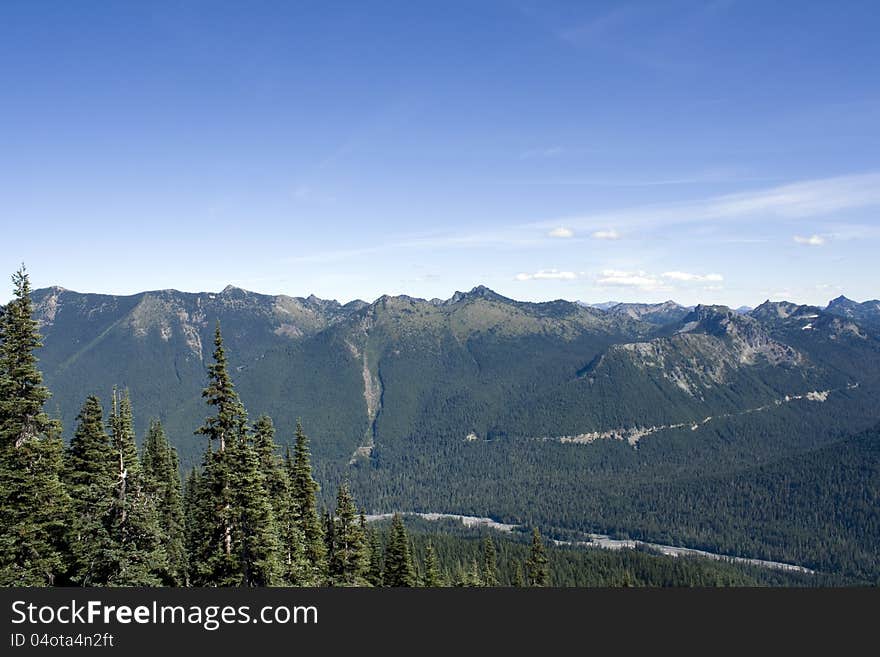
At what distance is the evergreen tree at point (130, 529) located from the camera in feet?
119

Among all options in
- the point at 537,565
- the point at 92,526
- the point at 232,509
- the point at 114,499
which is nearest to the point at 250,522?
the point at 232,509

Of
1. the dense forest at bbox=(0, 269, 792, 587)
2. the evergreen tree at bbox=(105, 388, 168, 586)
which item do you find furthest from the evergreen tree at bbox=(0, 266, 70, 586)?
the evergreen tree at bbox=(105, 388, 168, 586)

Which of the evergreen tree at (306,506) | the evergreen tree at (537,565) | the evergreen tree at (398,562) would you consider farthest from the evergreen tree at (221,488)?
the evergreen tree at (537,565)

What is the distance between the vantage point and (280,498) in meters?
54.2

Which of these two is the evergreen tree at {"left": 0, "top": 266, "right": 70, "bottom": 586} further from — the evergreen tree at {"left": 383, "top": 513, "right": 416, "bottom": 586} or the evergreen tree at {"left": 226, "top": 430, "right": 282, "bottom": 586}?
the evergreen tree at {"left": 383, "top": 513, "right": 416, "bottom": 586}

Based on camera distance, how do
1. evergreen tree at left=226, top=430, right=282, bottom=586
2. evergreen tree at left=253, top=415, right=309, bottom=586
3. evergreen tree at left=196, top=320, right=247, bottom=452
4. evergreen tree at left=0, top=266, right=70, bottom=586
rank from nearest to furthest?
evergreen tree at left=0, top=266, right=70, bottom=586 < evergreen tree at left=226, top=430, right=282, bottom=586 < evergreen tree at left=196, top=320, right=247, bottom=452 < evergreen tree at left=253, top=415, right=309, bottom=586

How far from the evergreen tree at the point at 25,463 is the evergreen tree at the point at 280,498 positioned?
16390 millimetres

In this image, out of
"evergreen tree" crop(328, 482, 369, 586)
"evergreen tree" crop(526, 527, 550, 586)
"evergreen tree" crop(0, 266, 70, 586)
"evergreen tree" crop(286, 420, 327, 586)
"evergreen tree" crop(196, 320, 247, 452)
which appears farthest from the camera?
"evergreen tree" crop(526, 527, 550, 586)

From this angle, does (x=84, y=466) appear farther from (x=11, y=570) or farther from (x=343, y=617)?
(x=343, y=617)

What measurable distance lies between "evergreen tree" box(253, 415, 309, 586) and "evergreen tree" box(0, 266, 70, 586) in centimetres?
1639

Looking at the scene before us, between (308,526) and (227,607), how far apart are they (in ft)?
133

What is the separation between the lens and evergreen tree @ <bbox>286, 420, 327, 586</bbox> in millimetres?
61719

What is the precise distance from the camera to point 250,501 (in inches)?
1646

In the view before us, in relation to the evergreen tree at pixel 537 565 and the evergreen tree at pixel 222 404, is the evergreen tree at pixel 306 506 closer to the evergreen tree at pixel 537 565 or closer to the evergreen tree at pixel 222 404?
the evergreen tree at pixel 222 404
